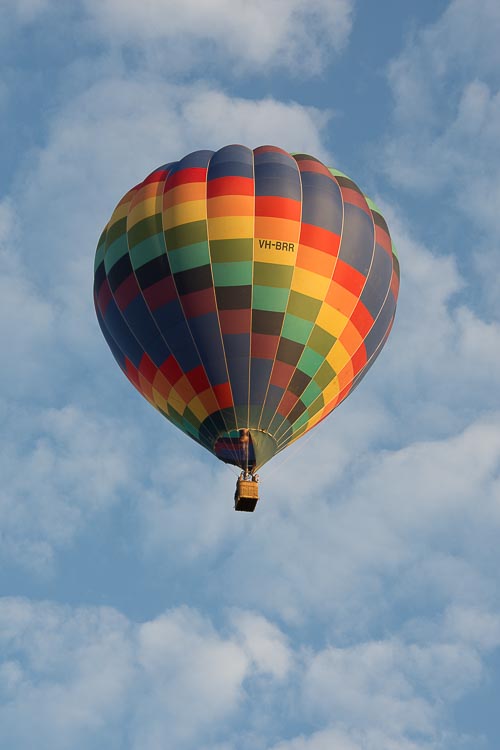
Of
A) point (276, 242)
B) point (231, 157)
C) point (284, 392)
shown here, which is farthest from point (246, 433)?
point (231, 157)

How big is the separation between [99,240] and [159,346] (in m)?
4.24

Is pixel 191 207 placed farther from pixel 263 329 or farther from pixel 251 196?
pixel 263 329

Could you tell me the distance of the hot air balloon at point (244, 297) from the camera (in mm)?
32094

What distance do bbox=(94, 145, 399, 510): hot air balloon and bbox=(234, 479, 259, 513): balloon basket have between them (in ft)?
0.10

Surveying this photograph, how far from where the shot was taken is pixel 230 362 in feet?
105

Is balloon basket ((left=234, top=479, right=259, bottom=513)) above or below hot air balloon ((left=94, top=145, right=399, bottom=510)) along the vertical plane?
below

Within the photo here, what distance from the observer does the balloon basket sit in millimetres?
31513

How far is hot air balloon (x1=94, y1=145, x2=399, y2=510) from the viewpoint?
105 feet

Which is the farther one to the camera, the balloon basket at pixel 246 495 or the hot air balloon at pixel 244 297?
the hot air balloon at pixel 244 297

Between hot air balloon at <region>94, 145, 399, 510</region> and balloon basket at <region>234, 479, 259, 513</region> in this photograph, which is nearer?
balloon basket at <region>234, 479, 259, 513</region>

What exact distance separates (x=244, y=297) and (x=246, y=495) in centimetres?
454

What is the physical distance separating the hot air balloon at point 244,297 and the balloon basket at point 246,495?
1.2 inches

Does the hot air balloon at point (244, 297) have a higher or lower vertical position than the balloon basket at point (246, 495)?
higher

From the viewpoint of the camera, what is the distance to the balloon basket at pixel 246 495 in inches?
1241
